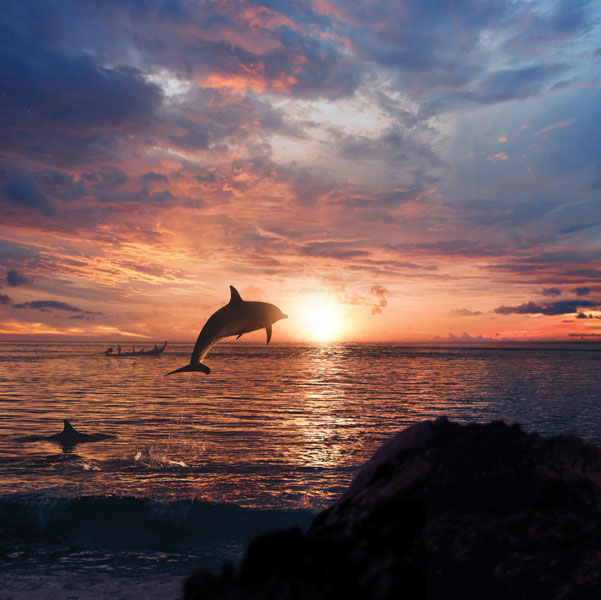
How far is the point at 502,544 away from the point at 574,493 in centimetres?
72

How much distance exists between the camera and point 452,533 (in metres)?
2.86

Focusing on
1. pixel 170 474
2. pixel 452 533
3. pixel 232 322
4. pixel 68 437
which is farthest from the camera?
pixel 68 437

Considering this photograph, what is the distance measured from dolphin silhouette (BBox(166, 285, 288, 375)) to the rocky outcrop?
9.56 metres

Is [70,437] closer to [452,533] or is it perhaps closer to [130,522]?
[130,522]

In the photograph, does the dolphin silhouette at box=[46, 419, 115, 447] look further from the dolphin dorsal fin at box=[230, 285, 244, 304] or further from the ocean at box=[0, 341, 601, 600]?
the dolphin dorsal fin at box=[230, 285, 244, 304]

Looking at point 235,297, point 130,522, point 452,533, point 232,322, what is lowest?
point 130,522

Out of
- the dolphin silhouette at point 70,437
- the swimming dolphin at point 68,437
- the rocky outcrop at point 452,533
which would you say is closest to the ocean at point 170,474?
the swimming dolphin at point 68,437

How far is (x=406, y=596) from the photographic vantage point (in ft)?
7.84

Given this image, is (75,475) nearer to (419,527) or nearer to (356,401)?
(419,527)

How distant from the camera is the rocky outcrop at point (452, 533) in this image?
7.89 feet

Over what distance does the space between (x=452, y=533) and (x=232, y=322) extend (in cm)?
1052

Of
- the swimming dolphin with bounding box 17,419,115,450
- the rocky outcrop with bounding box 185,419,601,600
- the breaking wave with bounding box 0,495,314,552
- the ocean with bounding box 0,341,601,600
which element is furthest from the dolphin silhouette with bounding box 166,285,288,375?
the rocky outcrop with bounding box 185,419,601,600

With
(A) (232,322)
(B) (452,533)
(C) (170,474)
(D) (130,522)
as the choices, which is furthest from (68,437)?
(B) (452,533)

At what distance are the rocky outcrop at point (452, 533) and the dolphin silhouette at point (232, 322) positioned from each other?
9563mm
